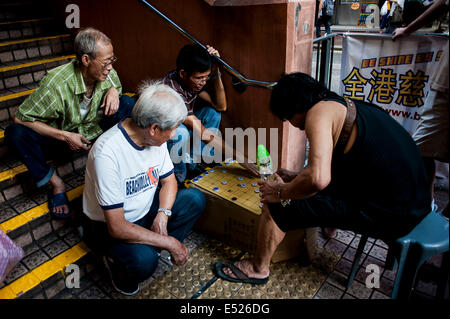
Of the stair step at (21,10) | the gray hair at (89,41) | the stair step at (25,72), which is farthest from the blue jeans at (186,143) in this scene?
the stair step at (21,10)

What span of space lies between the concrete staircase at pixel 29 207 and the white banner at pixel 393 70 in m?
3.00

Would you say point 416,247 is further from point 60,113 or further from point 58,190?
point 60,113

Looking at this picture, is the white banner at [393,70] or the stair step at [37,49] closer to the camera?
the white banner at [393,70]

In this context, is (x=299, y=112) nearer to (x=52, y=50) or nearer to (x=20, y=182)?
(x=20, y=182)

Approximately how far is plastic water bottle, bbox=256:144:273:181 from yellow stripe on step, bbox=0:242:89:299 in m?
1.69

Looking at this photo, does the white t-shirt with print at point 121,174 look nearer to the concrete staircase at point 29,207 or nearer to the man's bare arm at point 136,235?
the man's bare arm at point 136,235

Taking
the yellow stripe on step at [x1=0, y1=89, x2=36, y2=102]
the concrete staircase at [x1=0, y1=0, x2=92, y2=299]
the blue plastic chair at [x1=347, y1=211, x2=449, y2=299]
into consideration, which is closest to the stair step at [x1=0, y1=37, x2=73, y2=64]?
the concrete staircase at [x1=0, y1=0, x2=92, y2=299]

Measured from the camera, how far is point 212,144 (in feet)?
10.7

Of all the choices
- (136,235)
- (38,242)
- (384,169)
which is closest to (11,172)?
(38,242)

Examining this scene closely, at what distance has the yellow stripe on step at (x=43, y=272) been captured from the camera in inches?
91.1

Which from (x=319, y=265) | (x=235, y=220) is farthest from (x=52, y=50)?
(x=319, y=265)

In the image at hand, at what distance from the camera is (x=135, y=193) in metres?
2.33

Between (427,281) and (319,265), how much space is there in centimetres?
76
